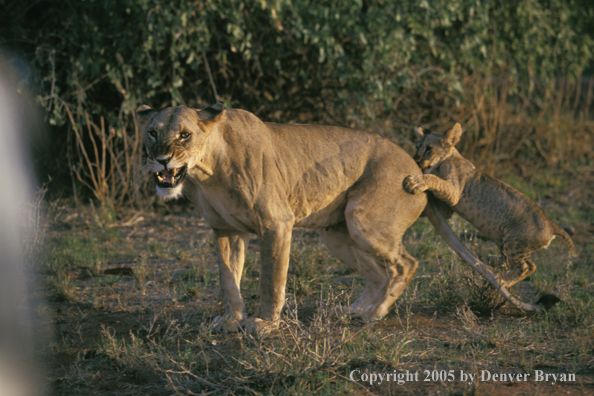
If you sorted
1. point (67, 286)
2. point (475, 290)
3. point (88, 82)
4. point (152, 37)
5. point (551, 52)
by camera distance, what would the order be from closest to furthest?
point (475, 290)
point (67, 286)
point (152, 37)
point (88, 82)
point (551, 52)

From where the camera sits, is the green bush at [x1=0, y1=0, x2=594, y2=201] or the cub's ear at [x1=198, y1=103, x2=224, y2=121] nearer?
the cub's ear at [x1=198, y1=103, x2=224, y2=121]

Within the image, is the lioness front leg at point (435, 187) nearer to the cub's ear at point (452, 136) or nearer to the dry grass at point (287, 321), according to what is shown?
the cub's ear at point (452, 136)

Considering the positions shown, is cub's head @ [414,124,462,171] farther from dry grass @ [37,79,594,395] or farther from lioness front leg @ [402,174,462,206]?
dry grass @ [37,79,594,395]

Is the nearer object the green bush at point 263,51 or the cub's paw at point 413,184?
the cub's paw at point 413,184

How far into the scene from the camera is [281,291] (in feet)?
14.3

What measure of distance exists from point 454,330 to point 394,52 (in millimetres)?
4333

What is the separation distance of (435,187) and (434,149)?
1.41 ft

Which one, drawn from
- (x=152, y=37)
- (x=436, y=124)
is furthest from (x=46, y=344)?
(x=436, y=124)

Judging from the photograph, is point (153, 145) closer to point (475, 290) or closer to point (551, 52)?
point (475, 290)

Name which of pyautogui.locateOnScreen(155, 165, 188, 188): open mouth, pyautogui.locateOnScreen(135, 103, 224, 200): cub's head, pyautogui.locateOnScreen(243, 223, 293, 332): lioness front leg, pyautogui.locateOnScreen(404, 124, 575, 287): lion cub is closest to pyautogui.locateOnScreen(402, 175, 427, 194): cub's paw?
pyautogui.locateOnScreen(404, 124, 575, 287): lion cub

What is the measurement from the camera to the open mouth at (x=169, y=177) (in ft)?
12.8

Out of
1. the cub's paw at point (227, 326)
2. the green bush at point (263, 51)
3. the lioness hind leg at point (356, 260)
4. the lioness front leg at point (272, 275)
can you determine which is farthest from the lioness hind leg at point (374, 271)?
the green bush at point (263, 51)

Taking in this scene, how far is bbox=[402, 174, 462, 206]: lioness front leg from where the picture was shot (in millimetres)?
4602

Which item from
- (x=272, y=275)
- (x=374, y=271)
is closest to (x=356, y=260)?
(x=374, y=271)
